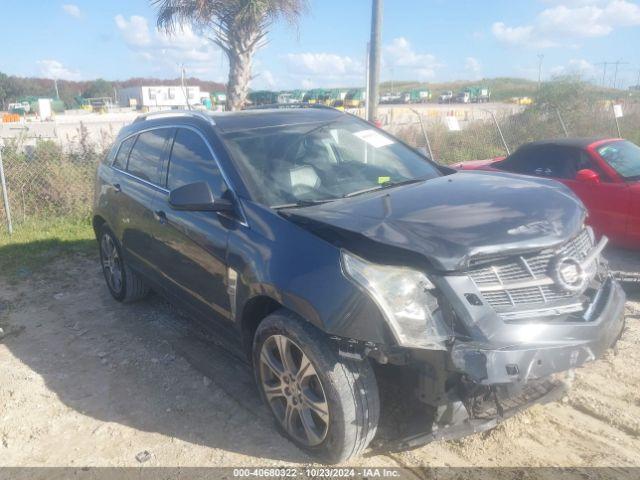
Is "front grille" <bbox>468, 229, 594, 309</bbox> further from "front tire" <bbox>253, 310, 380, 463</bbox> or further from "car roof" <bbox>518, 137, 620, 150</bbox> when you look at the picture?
"car roof" <bbox>518, 137, 620, 150</bbox>

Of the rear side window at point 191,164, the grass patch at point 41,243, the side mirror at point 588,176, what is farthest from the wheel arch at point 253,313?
the side mirror at point 588,176

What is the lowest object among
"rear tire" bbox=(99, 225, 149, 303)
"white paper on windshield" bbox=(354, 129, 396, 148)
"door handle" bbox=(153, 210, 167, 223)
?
"rear tire" bbox=(99, 225, 149, 303)

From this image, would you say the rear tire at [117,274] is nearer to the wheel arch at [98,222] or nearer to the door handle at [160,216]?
the wheel arch at [98,222]

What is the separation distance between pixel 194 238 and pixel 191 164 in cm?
58

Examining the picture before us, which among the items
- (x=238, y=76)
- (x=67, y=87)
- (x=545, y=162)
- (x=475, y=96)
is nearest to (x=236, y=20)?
(x=238, y=76)

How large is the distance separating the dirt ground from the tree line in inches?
3016

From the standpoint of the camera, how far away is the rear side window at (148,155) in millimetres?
4488

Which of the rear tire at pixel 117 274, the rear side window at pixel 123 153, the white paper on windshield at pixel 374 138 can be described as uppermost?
the white paper on windshield at pixel 374 138

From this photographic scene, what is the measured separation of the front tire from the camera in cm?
279

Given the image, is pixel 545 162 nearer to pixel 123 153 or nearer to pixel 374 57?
pixel 374 57

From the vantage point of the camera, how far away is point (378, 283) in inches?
104

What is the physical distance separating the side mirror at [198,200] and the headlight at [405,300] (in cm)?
104

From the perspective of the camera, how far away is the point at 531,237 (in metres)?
2.78

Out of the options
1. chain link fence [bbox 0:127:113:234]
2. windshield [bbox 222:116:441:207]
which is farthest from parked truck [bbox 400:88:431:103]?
windshield [bbox 222:116:441:207]
